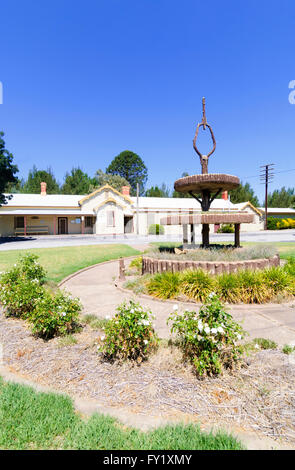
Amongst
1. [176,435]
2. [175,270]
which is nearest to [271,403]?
[176,435]

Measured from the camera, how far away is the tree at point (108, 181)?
5384 cm

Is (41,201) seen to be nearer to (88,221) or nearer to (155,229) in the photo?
(88,221)

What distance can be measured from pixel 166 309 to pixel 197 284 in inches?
41.0

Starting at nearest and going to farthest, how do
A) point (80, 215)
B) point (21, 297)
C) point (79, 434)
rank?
1. point (79, 434)
2. point (21, 297)
3. point (80, 215)

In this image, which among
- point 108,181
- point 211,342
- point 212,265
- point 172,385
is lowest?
point 172,385

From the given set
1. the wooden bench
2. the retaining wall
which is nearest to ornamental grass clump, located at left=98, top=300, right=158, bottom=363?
the retaining wall

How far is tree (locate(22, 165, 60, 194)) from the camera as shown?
5784 cm

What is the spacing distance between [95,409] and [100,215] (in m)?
30.6

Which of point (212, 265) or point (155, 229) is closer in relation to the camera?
point (212, 265)

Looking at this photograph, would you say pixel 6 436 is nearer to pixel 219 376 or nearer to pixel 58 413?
pixel 58 413

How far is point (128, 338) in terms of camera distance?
10.5ft

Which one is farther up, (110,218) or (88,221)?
(110,218)

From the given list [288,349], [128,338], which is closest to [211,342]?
[128,338]

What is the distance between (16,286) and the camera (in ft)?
16.0
